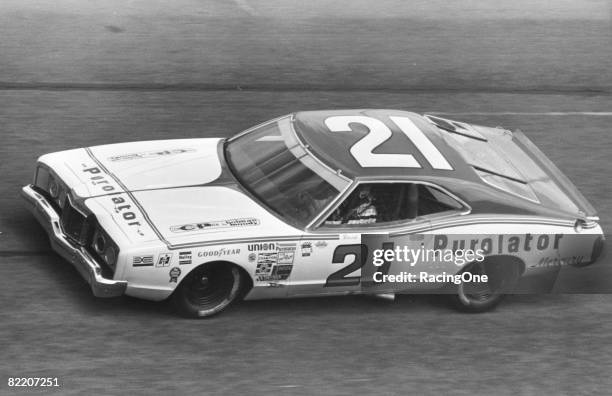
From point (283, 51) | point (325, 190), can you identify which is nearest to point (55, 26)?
point (283, 51)

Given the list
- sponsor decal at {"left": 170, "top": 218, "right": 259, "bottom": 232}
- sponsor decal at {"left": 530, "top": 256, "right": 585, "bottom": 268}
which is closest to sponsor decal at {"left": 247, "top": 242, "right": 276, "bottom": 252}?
sponsor decal at {"left": 170, "top": 218, "right": 259, "bottom": 232}

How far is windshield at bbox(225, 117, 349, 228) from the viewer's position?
23.5 feet

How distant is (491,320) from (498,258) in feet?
1.65

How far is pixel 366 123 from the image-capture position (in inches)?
313

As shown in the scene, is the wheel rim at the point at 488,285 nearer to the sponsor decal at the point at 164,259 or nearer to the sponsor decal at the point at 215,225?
the sponsor decal at the point at 215,225

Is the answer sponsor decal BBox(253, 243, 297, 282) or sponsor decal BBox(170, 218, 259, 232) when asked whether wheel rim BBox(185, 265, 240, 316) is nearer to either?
sponsor decal BBox(253, 243, 297, 282)

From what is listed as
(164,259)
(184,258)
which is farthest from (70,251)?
(184,258)

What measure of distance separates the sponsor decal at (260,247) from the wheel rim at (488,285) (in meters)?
1.57

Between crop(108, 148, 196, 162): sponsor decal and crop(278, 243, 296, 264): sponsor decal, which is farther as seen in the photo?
crop(108, 148, 196, 162): sponsor decal

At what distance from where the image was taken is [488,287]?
24.9ft

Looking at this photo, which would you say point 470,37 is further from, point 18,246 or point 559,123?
point 18,246

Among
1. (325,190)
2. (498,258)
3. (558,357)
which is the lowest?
(558,357)

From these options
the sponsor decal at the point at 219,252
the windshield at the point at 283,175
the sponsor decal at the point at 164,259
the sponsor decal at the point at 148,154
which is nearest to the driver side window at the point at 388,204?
the windshield at the point at 283,175

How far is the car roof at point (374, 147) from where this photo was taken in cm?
726
